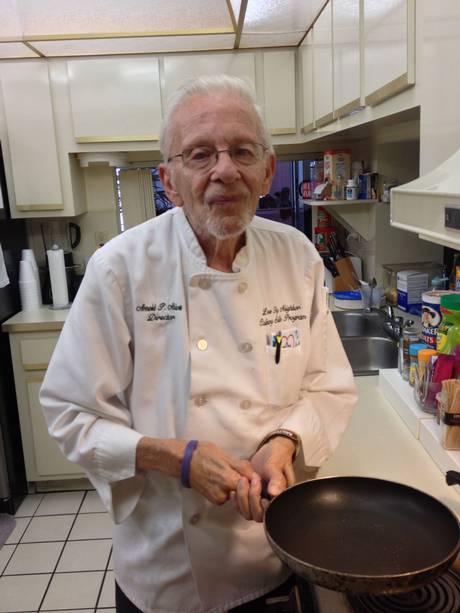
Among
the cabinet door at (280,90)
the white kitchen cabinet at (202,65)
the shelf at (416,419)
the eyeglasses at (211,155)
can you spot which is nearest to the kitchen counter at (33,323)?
the white kitchen cabinet at (202,65)

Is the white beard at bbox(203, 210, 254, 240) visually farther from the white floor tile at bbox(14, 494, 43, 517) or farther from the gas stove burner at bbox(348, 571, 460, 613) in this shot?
the white floor tile at bbox(14, 494, 43, 517)

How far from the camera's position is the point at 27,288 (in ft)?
9.33

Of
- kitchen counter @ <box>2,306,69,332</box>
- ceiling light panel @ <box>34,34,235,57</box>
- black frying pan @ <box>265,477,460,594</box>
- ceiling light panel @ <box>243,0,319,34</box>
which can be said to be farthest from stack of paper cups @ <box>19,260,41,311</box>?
black frying pan @ <box>265,477,460,594</box>

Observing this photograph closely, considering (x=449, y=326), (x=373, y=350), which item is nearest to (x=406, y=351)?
(x=449, y=326)

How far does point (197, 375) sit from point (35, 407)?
1957 mm

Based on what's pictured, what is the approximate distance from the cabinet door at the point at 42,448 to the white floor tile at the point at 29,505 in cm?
10

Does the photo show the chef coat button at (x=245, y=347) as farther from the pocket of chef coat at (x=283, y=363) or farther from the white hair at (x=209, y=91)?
the white hair at (x=209, y=91)

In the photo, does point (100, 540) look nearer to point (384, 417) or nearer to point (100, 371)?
point (384, 417)

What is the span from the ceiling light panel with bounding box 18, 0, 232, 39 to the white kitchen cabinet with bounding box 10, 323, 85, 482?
128 cm

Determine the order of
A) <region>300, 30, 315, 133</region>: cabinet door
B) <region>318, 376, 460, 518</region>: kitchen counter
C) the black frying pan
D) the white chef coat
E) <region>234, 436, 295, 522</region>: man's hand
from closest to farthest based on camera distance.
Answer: the black frying pan < <region>234, 436, 295, 522</region>: man's hand < the white chef coat < <region>318, 376, 460, 518</region>: kitchen counter < <region>300, 30, 315, 133</region>: cabinet door

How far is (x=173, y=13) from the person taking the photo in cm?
213

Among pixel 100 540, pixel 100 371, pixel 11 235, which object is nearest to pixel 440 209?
pixel 100 371

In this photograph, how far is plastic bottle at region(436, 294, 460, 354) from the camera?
135 cm

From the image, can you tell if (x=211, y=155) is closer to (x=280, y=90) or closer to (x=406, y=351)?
(x=406, y=351)
